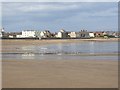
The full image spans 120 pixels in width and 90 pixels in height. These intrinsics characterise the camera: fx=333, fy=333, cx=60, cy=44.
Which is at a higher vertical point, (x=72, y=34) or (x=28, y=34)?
(x=28, y=34)

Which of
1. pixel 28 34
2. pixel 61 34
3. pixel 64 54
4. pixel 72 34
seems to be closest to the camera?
pixel 64 54

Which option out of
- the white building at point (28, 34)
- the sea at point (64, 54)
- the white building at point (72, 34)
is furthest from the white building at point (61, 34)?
the sea at point (64, 54)

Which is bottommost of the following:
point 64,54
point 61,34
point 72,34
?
point 64,54

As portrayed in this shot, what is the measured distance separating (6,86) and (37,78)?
1547 mm

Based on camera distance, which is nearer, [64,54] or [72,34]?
[64,54]

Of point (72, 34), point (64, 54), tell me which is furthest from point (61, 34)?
point (64, 54)

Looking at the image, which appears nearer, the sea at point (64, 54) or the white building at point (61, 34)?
the sea at point (64, 54)

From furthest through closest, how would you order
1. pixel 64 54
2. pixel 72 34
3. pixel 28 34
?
pixel 72 34, pixel 28 34, pixel 64 54

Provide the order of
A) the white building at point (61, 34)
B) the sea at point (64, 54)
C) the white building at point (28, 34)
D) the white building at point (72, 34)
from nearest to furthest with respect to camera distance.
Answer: the sea at point (64, 54) < the white building at point (61, 34) < the white building at point (28, 34) < the white building at point (72, 34)

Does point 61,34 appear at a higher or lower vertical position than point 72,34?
higher

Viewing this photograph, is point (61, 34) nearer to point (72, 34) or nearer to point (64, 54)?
point (72, 34)

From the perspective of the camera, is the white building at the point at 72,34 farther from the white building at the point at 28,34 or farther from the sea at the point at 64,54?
the sea at the point at 64,54

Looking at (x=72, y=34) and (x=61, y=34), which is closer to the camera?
(x=61, y=34)

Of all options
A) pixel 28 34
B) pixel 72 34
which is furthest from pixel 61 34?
pixel 28 34
